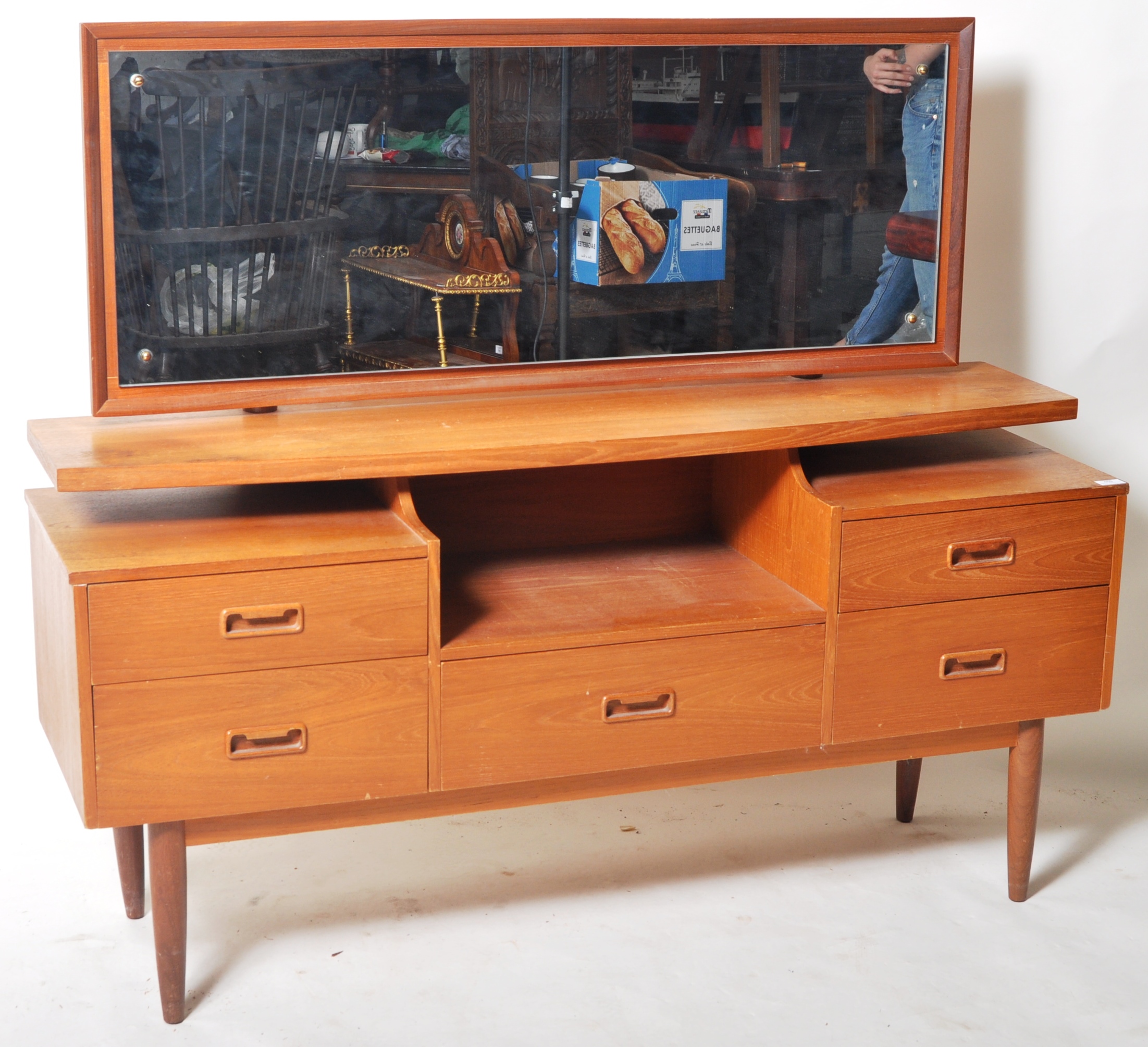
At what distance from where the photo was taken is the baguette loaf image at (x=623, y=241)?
7.00ft

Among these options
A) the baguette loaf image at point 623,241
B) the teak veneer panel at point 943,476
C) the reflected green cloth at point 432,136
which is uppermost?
the reflected green cloth at point 432,136

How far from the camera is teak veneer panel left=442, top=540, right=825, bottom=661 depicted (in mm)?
1927

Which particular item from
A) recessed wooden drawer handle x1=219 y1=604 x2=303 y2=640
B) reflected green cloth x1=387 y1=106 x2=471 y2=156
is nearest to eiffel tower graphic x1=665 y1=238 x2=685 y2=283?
reflected green cloth x1=387 y1=106 x2=471 y2=156

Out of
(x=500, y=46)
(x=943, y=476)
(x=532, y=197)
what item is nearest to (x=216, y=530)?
(x=532, y=197)

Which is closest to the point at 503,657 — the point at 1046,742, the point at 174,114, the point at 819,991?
the point at 819,991

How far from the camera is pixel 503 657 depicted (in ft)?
6.21

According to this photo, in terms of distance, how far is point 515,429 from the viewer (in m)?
1.97

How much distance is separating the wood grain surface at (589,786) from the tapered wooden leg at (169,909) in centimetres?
3

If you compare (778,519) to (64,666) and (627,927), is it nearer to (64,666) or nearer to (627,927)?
(627,927)

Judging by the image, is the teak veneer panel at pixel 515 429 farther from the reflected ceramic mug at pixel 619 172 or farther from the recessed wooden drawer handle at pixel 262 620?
the reflected ceramic mug at pixel 619 172

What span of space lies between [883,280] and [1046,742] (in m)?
1.06

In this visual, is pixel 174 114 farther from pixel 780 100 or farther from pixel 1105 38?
pixel 1105 38

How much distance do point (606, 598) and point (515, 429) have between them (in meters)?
0.29

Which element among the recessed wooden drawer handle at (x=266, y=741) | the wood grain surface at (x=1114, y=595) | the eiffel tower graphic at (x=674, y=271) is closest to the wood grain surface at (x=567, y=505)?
the eiffel tower graphic at (x=674, y=271)
